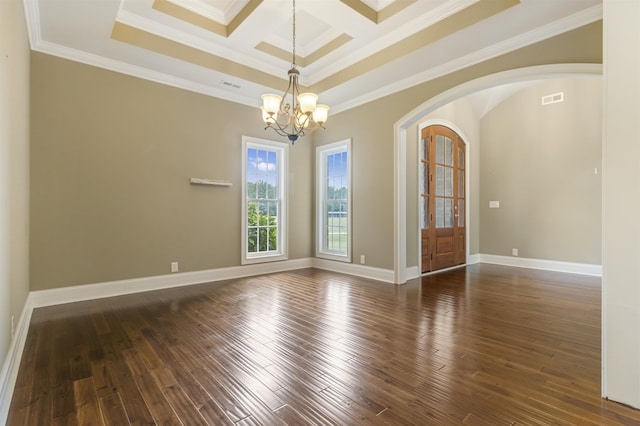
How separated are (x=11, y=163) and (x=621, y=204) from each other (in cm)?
411

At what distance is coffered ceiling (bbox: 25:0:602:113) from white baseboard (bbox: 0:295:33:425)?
3.03m

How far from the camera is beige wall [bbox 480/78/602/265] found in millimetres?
5336

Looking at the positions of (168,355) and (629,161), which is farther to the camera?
(168,355)

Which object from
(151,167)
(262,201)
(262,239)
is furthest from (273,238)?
(151,167)

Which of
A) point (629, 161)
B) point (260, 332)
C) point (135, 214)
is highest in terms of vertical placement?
point (629, 161)

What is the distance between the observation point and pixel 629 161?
5.61 ft

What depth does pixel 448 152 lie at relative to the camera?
20.1ft

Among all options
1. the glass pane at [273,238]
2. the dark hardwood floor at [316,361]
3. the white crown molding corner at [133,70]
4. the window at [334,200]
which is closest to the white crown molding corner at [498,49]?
the window at [334,200]

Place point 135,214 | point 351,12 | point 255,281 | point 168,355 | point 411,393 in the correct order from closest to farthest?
point 411,393, point 168,355, point 351,12, point 135,214, point 255,281

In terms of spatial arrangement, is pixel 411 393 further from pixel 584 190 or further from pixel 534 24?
pixel 584 190

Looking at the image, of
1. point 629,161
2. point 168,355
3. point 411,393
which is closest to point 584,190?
point 629,161

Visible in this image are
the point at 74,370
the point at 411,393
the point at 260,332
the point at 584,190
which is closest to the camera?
the point at 411,393

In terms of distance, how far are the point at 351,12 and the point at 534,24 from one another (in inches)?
76.1

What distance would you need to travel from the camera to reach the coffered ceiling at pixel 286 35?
10.1 feet
